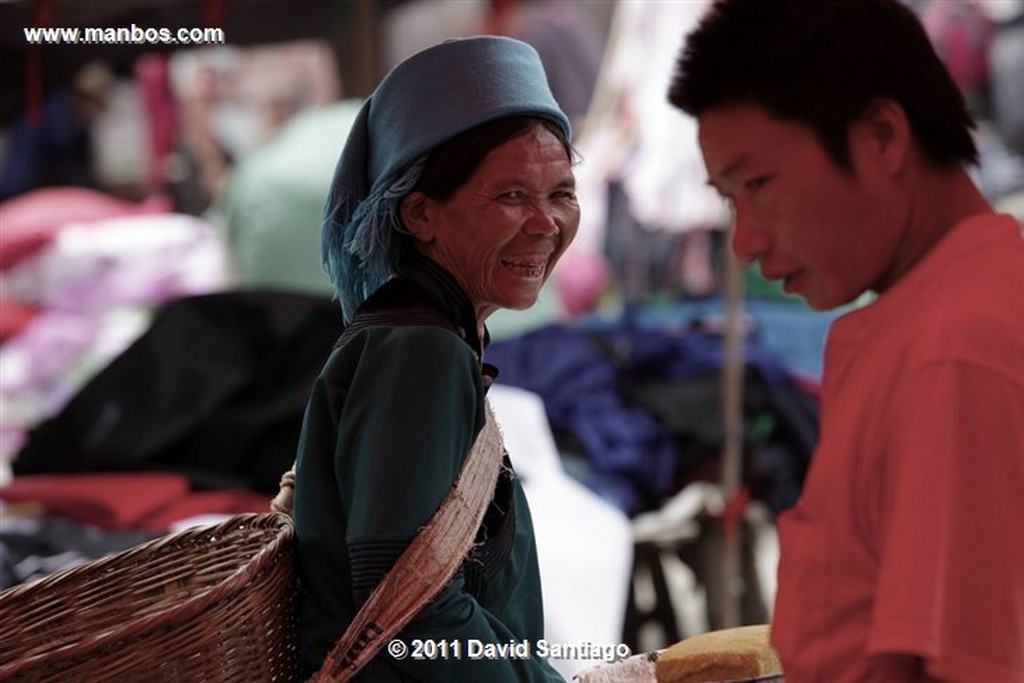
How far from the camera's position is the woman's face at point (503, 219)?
1163 millimetres

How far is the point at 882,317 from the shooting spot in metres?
0.98

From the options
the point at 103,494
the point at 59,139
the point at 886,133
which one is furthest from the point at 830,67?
the point at 103,494

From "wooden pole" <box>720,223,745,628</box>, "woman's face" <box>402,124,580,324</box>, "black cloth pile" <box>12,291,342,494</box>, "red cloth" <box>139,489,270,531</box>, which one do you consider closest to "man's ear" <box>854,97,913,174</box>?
"woman's face" <box>402,124,580,324</box>

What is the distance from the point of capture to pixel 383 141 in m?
1.17

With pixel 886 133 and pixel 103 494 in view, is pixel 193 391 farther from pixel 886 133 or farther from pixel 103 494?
pixel 886 133

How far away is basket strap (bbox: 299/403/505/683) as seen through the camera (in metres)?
1.09

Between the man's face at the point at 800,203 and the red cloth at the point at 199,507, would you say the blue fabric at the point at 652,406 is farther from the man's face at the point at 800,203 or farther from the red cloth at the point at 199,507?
the man's face at the point at 800,203

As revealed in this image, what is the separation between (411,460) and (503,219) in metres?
0.21

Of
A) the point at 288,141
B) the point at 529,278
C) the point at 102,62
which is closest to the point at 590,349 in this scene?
the point at 288,141

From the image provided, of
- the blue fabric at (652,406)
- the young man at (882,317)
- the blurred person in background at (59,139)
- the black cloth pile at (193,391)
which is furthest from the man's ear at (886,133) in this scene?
the blue fabric at (652,406)

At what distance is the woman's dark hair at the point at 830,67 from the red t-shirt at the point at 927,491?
0.09 m

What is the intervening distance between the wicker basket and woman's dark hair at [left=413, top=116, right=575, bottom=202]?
30 centimetres

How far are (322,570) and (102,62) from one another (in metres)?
0.68

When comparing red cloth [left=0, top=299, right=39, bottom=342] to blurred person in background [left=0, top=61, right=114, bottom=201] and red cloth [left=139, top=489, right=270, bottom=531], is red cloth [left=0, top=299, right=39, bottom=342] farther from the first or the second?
red cloth [left=139, top=489, right=270, bottom=531]
